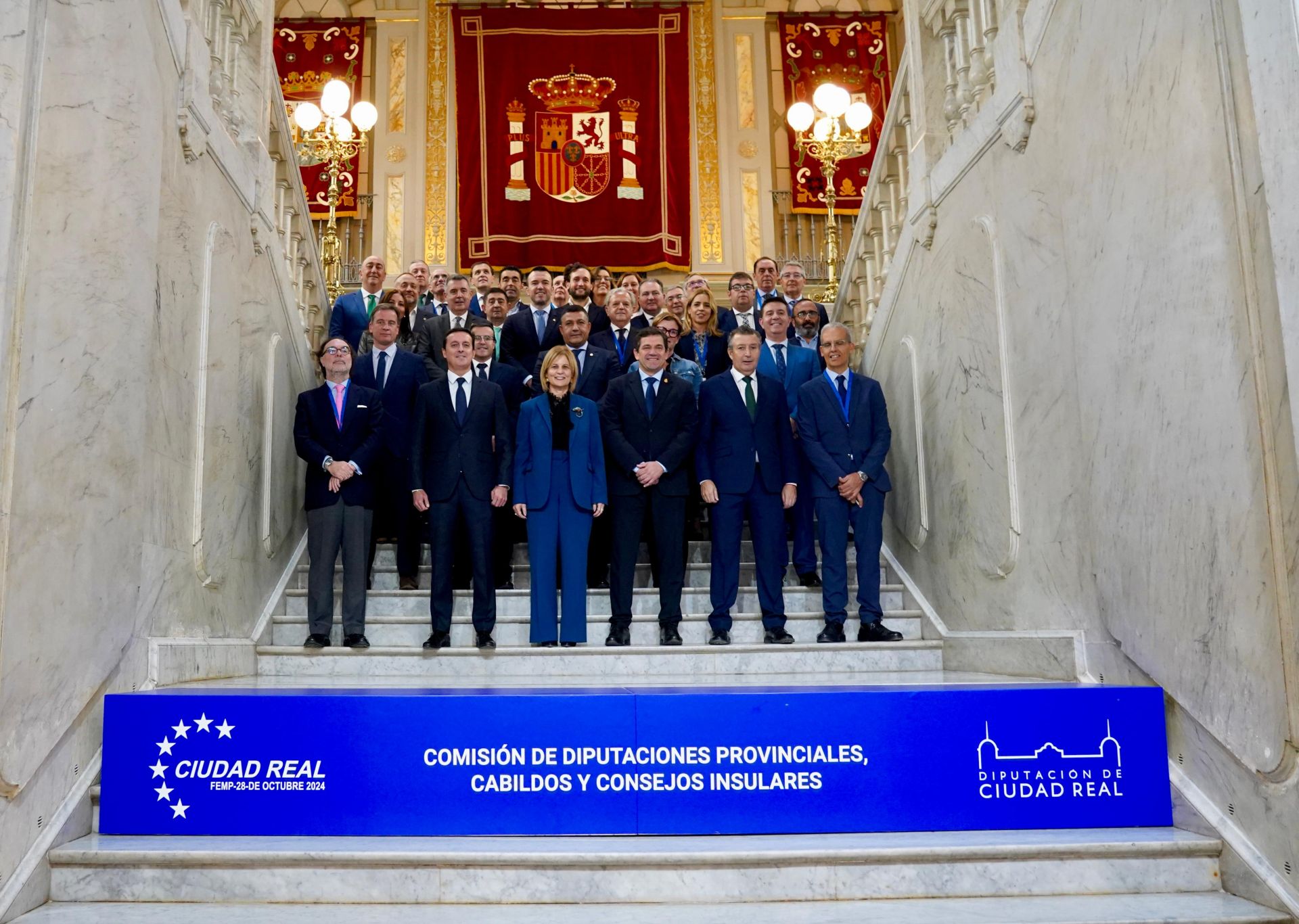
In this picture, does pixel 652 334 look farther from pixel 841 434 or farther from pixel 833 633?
pixel 833 633

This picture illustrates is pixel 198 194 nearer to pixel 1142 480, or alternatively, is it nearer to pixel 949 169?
pixel 949 169

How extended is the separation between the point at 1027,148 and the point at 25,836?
15.0ft

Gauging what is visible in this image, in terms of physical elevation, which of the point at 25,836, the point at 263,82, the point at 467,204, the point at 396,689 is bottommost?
the point at 25,836

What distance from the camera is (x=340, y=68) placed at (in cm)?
1264

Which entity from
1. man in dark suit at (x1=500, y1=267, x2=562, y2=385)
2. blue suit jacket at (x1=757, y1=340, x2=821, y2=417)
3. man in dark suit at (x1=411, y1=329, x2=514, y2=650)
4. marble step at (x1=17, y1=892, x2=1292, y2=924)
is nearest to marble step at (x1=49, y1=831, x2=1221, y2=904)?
marble step at (x1=17, y1=892, x2=1292, y2=924)

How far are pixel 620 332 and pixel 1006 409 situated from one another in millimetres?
2592

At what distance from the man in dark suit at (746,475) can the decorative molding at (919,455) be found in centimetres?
76

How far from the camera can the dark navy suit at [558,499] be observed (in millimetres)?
5547

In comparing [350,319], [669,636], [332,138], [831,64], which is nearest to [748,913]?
[669,636]

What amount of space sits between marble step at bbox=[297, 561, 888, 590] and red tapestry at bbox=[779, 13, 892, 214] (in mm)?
7062

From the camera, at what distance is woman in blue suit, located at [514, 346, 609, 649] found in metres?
5.55

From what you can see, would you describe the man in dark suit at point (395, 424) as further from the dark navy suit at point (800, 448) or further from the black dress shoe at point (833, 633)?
the black dress shoe at point (833, 633)

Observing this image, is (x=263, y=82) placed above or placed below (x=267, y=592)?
above

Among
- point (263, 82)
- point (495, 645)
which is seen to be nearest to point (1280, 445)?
point (495, 645)
